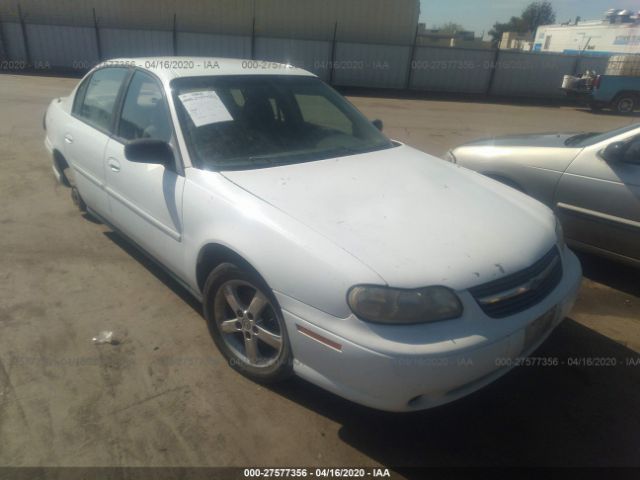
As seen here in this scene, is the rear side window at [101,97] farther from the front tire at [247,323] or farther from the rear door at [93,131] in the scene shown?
the front tire at [247,323]

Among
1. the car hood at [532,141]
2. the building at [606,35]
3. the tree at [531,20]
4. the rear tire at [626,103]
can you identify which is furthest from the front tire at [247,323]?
the tree at [531,20]

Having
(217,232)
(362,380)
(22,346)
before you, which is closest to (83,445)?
(22,346)

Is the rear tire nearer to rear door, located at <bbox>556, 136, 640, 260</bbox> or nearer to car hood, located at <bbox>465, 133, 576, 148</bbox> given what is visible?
car hood, located at <bbox>465, 133, 576, 148</bbox>

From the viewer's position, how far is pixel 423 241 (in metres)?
2.17

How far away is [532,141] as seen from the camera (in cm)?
439

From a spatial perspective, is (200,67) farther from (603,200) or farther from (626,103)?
(626,103)

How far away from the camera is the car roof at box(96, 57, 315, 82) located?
3.13 m

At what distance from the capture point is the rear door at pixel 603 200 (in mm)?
3514

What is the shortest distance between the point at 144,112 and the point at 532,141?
3.45 meters

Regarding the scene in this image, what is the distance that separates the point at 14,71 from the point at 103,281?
19583 millimetres

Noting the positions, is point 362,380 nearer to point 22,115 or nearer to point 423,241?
point 423,241

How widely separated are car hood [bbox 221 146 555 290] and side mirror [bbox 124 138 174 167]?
0.44 metres

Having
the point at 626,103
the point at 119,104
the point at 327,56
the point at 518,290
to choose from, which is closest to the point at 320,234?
the point at 518,290

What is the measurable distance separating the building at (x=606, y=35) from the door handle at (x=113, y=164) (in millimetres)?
25031
